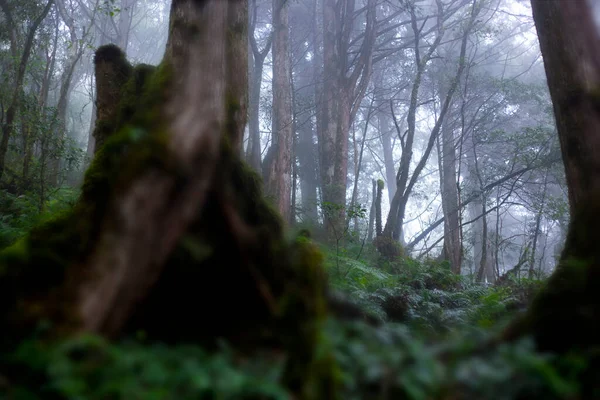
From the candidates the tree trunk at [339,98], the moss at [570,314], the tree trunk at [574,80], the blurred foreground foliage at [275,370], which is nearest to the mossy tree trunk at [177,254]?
the blurred foreground foliage at [275,370]

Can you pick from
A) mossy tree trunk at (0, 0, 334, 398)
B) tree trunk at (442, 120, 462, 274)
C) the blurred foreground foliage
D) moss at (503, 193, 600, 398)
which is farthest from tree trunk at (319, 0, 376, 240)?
the blurred foreground foliage

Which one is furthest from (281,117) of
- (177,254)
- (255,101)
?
(177,254)

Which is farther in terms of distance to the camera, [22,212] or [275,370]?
[22,212]

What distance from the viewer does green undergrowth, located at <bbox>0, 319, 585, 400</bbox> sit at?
2.15 metres

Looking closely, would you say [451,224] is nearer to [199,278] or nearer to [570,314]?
[570,314]

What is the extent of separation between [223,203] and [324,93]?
16.8 meters

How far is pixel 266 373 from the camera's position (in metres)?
2.44

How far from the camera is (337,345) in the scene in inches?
104

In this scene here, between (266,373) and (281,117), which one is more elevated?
(281,117)

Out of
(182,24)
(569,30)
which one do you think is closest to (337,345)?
(182,24)

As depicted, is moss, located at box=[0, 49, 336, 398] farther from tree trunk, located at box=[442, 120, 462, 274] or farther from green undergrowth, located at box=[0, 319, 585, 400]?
tree trunk, located at box=[442, 120, 462, 274]

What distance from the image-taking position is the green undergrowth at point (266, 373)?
2146 mm

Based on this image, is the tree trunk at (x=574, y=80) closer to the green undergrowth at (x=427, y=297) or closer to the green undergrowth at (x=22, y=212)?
the green undergrowth at (x=427, y=297)

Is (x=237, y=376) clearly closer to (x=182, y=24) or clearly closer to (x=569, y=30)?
(x=182, y=24)
